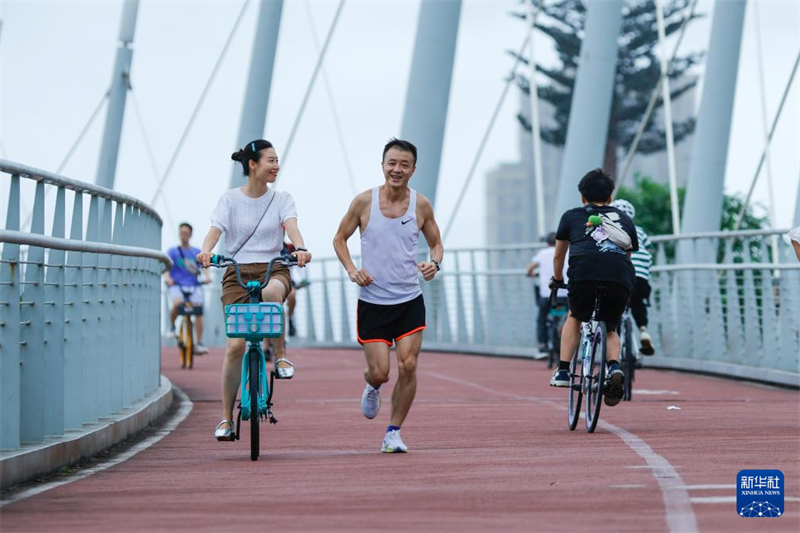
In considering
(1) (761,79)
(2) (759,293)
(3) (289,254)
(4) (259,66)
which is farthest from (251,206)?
(4) (259,66)

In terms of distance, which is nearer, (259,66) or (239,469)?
(239,469)

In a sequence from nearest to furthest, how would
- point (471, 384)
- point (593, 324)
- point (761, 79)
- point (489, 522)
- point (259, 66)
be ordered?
1. point (489, 522)
2. point (593, 324)
3. point (471, 384)
4. point (761, 79)
5. point (259, 66)

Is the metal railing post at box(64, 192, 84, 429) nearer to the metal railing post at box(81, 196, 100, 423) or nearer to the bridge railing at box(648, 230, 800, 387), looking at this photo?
the metal railing post at box(81, 196, 100, 423)

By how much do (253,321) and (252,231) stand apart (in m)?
0.95

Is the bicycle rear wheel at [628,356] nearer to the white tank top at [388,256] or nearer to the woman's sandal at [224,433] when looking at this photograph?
the white tank top at [388,256]

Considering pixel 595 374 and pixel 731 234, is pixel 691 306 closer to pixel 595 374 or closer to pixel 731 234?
pixel 731 234

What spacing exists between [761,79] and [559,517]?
93.4 feet

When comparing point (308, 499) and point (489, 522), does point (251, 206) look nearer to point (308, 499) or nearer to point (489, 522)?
point (308, 499)

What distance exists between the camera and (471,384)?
20.1 metres

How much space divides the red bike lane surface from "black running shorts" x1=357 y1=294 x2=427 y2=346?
672 mm

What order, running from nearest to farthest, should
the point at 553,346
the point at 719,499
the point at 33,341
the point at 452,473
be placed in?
the point at 719,499 → the point at 452,473 → the point at 33,341 → the point at 553,346

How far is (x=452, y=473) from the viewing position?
32.4 ft

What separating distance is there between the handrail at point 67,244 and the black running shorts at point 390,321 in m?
1.66

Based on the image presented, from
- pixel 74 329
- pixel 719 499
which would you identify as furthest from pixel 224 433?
pixel 719 499
